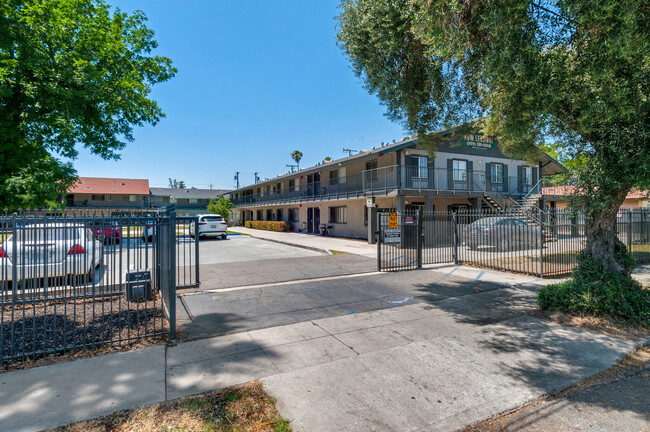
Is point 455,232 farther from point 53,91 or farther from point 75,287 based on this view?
point 53,91

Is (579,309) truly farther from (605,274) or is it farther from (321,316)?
(321,316)

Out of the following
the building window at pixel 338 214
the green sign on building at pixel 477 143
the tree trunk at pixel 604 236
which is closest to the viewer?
the tree trunk at pixel 604 236

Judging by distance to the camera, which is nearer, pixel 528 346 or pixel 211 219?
pixel 528 346

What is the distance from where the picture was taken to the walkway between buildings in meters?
3.02

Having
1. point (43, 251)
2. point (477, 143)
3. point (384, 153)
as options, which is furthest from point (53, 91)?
point (477, 143)

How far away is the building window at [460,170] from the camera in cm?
1967

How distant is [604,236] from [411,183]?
488 inches

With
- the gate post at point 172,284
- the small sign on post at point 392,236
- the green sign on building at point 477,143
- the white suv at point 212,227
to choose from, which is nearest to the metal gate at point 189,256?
the gate post at point 172,284

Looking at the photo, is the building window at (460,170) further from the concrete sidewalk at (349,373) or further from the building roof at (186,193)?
the building roof at (186,193)

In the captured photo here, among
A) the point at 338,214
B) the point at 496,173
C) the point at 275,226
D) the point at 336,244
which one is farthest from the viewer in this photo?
the point at 275,226

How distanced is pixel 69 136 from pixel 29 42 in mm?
1928

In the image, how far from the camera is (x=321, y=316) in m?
5.84

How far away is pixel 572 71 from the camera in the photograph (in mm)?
4879

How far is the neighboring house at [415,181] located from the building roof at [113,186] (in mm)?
34182
